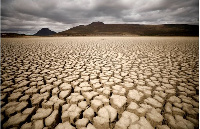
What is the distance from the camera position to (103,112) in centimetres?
118

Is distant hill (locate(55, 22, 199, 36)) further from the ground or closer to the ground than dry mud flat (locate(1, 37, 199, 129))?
further from the ground

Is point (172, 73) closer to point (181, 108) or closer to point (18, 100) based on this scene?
point (181, 108)

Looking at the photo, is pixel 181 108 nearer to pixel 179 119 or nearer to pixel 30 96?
pixel 179 119

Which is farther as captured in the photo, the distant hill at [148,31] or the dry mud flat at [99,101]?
the distant hill at [148,31]

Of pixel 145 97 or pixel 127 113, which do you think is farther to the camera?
pixel 145 97

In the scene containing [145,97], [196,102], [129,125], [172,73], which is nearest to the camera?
[129,125]

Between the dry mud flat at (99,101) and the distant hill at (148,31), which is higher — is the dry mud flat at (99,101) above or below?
below

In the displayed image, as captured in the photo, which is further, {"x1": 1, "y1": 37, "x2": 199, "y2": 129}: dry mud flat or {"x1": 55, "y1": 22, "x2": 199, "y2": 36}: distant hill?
{"x1": 55, "y1": 22, "x2": 199, "y2": 36}: distant hill

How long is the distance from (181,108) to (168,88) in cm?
47

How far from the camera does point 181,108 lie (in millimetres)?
1242

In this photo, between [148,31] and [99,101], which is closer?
[99,101]

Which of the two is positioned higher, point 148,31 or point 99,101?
point 148,31

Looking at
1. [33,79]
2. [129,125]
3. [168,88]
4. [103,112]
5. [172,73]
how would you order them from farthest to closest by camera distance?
[172,73] < [33,79] < [168,88] < [103,112] < [129,125]

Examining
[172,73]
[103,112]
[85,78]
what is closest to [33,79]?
[85,78]
